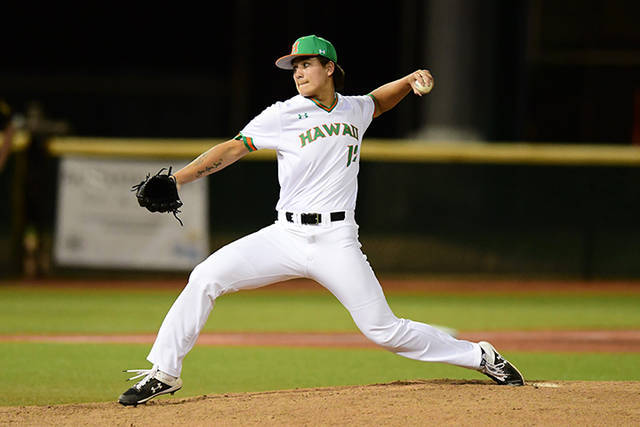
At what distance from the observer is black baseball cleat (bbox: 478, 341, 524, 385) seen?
203 inches

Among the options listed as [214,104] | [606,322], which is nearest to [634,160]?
[606,322]

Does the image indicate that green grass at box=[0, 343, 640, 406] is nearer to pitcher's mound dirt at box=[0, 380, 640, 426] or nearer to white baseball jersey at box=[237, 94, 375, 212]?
pitcher's mound dirt at box=[0, 380, 640, 426]

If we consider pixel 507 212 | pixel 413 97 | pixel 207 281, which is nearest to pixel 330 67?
pixel 207 281

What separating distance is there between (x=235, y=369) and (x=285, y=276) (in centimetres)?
191

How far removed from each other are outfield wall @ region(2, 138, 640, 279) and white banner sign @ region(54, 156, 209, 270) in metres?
0.74

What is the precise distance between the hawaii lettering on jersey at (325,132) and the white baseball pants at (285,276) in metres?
0.41

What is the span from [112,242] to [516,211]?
5271 millimetres

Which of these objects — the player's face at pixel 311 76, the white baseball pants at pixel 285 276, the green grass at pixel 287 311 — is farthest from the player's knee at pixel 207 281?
the green grass at pixel 287 311

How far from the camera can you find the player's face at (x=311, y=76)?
4968mm

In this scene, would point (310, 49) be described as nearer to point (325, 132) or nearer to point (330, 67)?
point (330, 67)

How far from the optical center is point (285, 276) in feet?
16.0

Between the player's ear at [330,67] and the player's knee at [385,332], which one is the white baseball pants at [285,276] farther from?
the player's ear at [330,67]

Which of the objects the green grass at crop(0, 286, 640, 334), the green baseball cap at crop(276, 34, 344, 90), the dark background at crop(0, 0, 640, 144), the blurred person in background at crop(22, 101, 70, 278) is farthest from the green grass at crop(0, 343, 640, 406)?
the dark background at crop(0, 0, 640, 144)

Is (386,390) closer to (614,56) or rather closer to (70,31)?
(614,56)
